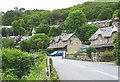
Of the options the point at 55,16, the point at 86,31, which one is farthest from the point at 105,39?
the point at 55,16

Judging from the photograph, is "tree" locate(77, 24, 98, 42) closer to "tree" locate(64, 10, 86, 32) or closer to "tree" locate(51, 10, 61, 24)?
"tree" locate(64, 10, 86, 32)

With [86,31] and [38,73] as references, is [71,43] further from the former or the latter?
[38,73]

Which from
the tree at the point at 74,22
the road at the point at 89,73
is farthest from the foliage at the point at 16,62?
the tree at the point at 74,22

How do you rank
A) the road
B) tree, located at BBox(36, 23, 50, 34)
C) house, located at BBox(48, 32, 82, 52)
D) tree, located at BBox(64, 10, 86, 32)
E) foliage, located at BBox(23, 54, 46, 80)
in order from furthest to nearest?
tree, located at BBox(36, 23, 50, 34) < tree, located at BBox(64, 10, 86, 32) < house, located at BBox(48, 32, 82, 52) < the road < foliage, located at BBox(23, 54, 46, 80)

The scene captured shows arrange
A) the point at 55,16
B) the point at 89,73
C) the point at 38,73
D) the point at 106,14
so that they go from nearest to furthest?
the point at 38,73, the point at 89,73, the point at 106,14, the point at 55,16

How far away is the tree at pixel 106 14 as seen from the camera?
115 metres

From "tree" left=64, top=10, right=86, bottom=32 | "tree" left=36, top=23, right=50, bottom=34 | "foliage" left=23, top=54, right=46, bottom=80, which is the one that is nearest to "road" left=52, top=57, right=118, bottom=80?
"foliage" left=23, top=54, right=46, bottom=80

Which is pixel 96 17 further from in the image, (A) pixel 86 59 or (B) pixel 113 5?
(A) pixel 86 59

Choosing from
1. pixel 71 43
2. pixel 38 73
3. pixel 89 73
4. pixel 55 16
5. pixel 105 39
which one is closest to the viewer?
pixel 38 73

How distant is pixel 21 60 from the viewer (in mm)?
16328

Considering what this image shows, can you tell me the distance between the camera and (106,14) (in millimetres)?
120938

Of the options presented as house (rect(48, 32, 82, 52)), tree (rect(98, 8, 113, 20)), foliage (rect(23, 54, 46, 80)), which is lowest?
foliage (rect(23, 54, 46, 80))

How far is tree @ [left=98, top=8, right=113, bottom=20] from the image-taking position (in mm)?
115312

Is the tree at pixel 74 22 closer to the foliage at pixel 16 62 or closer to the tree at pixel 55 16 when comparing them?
the tree at pixel 55 16
